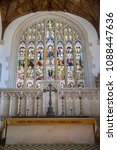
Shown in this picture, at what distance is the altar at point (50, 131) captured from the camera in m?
6.04

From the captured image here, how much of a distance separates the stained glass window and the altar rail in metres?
1.32

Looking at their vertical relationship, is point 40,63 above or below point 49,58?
below

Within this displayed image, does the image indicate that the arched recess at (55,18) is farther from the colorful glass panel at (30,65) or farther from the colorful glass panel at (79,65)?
the colorful glass panel at (30,65)

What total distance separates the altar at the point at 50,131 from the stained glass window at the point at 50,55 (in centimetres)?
426

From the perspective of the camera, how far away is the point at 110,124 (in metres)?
2.51

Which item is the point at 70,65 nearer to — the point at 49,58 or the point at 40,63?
the point at 49,58

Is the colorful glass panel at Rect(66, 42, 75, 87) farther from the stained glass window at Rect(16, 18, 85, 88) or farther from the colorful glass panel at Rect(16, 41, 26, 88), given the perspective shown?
the colorful glass panel at Rect(16, 41, 26, 88)

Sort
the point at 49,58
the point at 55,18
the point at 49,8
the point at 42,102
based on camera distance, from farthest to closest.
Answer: the point at 55,18, the point at 49,8, the point at 49,58, the point at 42,102

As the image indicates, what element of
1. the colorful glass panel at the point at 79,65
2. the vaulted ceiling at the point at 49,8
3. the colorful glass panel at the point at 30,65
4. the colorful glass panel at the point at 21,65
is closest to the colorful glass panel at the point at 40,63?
the colorful glass panel at the point at 30,65

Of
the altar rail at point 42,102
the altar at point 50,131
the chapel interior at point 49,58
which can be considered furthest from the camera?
the chapel interior at point 49,58

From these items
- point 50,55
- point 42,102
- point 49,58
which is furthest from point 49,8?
point 42,102

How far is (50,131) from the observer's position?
613 cm

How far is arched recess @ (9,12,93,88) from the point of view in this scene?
10.5 meters

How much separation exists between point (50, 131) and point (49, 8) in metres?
7.87
